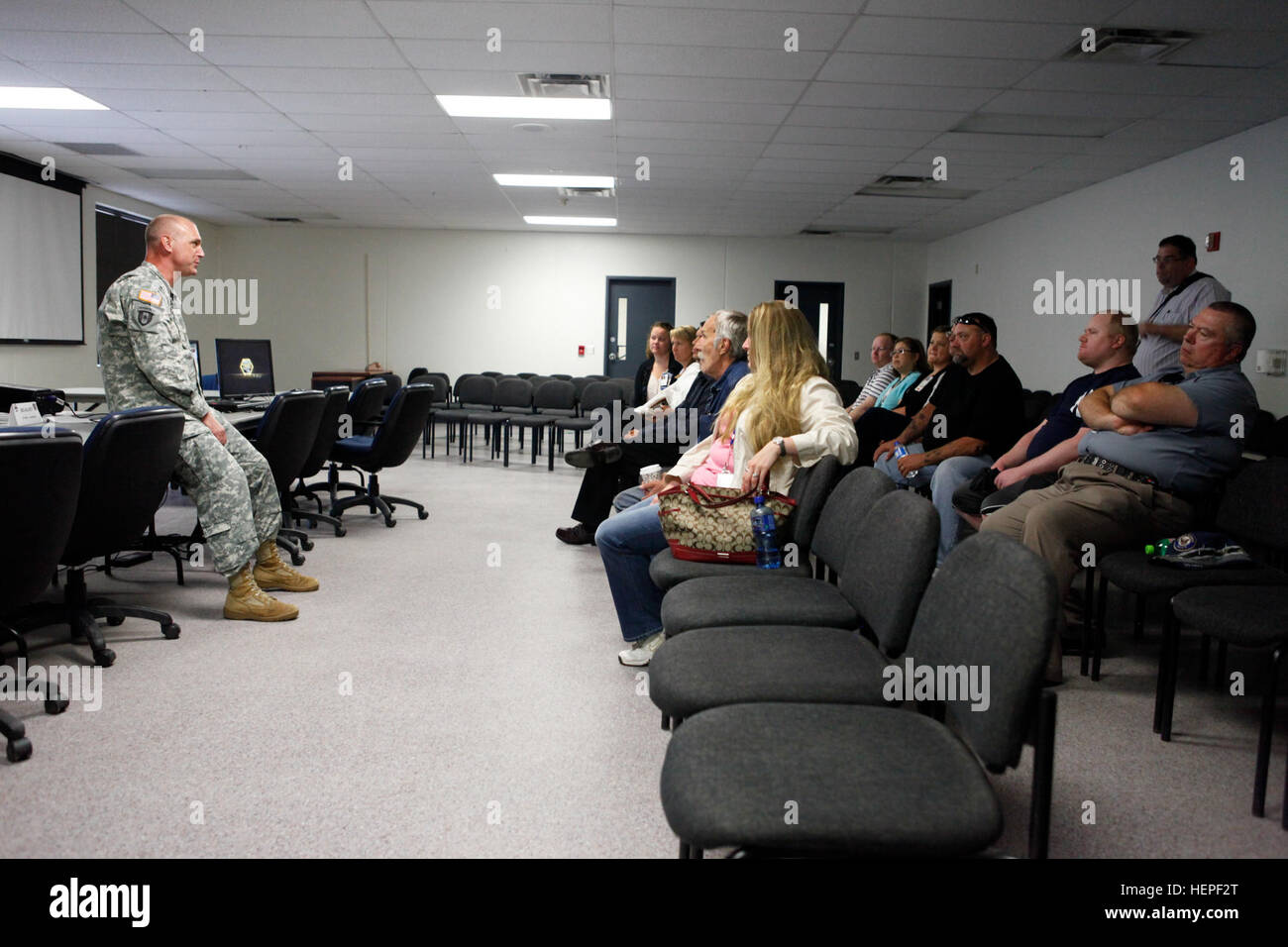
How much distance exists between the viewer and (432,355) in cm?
1204

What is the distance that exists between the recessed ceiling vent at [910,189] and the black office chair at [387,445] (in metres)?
4.60

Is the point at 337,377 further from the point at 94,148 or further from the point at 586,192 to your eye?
the point at 586,192

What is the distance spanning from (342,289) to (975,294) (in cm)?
814

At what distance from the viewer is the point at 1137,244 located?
6816 mm

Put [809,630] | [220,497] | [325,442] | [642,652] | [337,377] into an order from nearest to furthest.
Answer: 1. [809,630]
2. [642,652]
3. [220,497]
4. [325,442]
5. [337,377]

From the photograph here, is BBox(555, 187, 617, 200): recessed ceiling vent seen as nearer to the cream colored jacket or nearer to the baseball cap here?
the baseball cap

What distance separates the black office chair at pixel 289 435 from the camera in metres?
4.12

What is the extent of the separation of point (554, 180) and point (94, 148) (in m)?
3.83

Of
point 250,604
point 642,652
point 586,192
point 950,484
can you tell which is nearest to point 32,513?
point 250,604

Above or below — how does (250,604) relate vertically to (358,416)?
below

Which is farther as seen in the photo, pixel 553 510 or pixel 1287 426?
pixel 553 510
